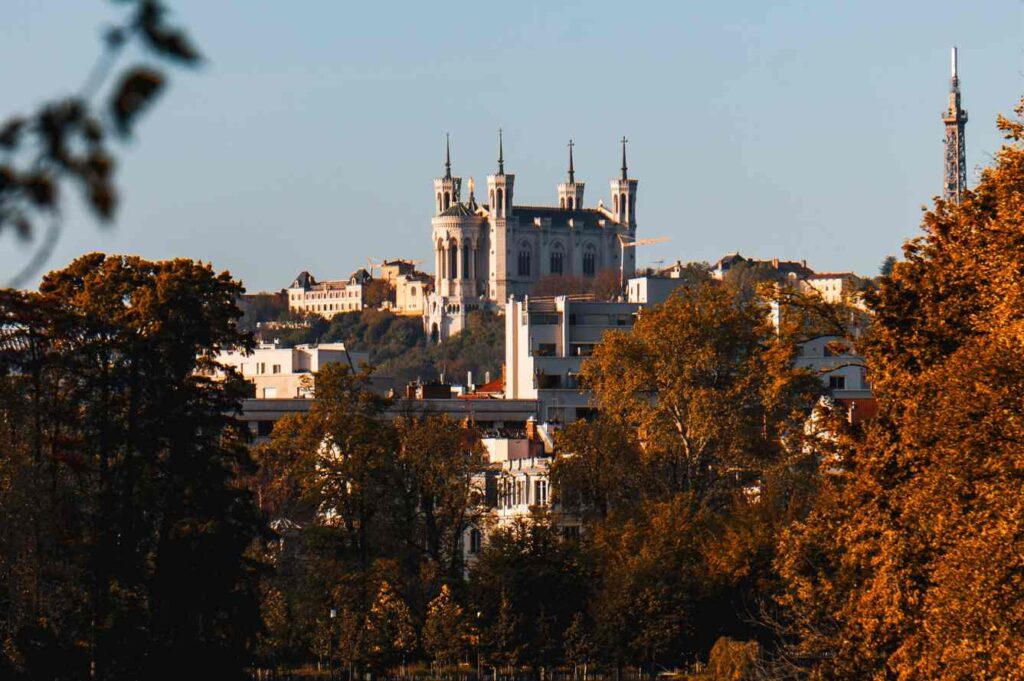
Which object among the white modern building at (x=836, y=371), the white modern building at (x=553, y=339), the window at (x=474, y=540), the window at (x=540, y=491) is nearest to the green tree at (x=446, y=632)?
the window at (x=540, y=491)

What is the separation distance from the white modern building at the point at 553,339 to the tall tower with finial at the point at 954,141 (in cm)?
3777

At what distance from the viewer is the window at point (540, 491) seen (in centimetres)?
7900

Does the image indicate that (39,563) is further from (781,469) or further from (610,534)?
(781,469)

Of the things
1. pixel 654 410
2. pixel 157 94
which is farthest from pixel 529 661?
pixel 157 94

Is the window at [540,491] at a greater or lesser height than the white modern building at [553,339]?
lesser

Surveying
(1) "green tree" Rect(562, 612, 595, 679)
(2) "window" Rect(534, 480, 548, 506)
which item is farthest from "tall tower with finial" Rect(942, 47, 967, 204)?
(1) "green tree" Rect(562, 612, 595, 679)

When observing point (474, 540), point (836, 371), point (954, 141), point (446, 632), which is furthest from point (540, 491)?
point (954, 141)

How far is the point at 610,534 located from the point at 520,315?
263 ft

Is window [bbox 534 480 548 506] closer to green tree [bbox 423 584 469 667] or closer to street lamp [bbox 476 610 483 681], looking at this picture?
street lamp [bbox 476 610 483 681]

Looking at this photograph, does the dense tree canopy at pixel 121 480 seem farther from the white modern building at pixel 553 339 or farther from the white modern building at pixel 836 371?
the white modern building at pixel 553 339

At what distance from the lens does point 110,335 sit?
156ft

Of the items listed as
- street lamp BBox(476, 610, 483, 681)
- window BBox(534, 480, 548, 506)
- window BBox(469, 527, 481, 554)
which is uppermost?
window BBox(534, 480, 548, 506)

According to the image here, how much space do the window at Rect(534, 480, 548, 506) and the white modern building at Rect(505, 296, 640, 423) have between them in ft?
122

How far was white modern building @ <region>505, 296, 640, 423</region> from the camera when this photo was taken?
123062mm
